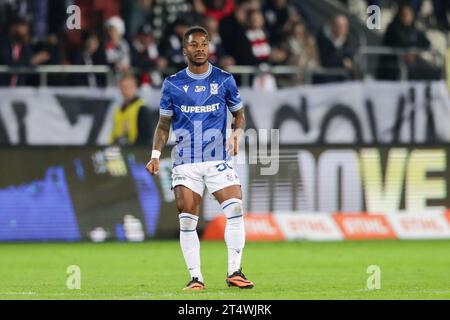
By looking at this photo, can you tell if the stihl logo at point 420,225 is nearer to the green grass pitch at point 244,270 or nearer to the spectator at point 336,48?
the green grass pitch at point 244,270

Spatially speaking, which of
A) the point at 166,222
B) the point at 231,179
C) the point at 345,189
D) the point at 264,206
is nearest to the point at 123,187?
the point at 166,222

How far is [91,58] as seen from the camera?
68.3 ft

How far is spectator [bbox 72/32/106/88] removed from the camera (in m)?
20.7

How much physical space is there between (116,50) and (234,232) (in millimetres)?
9790

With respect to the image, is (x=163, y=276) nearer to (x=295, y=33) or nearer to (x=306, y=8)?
(x=295, y=33)

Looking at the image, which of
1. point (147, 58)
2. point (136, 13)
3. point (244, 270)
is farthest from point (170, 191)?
point (244, 270)

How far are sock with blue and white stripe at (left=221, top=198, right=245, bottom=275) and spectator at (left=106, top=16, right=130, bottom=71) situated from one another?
30.4 feet

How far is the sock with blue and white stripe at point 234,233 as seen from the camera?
1172 centimetres

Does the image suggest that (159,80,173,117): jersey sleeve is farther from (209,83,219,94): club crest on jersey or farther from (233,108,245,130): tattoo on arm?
(233,108,245,130): tattoo on arm

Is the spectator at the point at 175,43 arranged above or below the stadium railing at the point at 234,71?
above

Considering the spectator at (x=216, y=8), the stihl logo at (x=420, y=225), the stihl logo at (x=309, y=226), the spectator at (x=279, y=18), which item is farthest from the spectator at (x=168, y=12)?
the stihl logo at (x=420, y=225)

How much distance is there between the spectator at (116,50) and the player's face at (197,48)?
9.22 meters

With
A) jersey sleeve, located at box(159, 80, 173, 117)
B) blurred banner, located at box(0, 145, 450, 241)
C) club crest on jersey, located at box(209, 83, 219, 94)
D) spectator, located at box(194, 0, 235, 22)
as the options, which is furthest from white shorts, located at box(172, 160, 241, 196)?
spectator, located at box(194, 0, 235, 22)

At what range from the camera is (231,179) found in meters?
11.9
